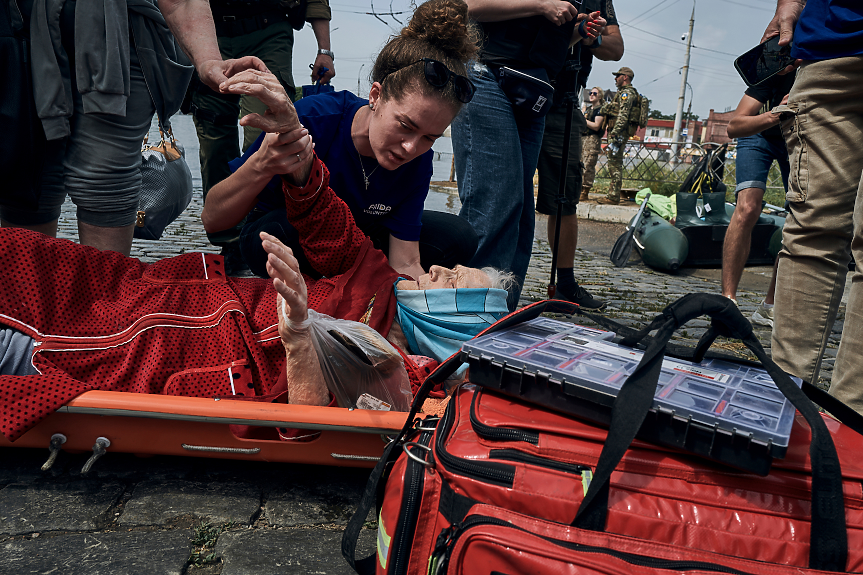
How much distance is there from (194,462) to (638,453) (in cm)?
135

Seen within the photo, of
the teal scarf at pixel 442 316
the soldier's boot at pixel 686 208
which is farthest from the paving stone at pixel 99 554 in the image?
the soldier's boot at pixel 686 208

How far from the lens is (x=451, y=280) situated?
91.8 inches

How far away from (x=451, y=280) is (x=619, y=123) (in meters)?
10.5

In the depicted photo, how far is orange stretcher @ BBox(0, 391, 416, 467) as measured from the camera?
5.10ft

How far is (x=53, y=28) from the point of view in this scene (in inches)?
90.4

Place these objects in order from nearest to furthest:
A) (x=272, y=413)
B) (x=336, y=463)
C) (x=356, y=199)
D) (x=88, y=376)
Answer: (x=272, y=413) < (x=336, y=463) < (x=88, y=376) < (x=356, y=199)

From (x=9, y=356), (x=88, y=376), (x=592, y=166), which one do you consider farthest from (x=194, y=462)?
(x=592, y=166)

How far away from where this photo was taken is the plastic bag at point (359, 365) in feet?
6.17

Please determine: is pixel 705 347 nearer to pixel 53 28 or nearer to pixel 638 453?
pixel 638 453

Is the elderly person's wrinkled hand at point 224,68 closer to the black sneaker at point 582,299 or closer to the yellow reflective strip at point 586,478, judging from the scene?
the yellow reflective strip at point 586,478

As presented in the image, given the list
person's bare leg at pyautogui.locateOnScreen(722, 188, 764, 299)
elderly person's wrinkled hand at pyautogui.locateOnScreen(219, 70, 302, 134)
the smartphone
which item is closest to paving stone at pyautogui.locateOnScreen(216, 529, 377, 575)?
elderly person's wrinkled hand at pyautogui.locateOnScreen(219, 70, 302, 134)

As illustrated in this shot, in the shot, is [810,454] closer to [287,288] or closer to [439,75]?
[287,288]

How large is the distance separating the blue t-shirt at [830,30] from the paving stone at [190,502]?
8.03 ft

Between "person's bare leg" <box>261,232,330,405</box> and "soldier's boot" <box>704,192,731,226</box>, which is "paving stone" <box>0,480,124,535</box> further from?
"soldier's boot" <box>704,192,731,226</box>
